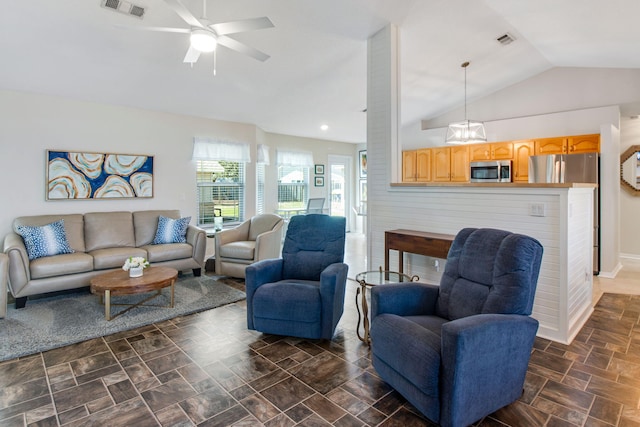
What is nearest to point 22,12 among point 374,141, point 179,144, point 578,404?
point 179,144

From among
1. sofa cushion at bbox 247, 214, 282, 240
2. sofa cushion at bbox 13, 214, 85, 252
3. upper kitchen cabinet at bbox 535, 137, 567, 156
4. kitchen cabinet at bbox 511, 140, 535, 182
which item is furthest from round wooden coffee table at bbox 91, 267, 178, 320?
upper kitchen cabinet at bbox 535, 137, 567, 156

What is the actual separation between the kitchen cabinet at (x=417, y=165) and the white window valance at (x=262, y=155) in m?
3.00

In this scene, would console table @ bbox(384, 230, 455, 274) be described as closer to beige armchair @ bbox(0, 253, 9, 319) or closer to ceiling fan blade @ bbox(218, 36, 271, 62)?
ceiling fan blade @ bbox(218, 36, 271, 62)

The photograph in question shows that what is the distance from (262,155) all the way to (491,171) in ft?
14.1

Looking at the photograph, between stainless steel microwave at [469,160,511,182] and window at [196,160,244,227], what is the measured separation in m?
4.34

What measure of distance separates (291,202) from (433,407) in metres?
6.59

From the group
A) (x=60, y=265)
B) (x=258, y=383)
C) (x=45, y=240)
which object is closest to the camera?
(x=258, y=383)

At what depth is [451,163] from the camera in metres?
6.83

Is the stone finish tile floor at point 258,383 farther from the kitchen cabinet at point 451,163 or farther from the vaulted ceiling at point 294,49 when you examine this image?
the kitchen cabinet at point 451,163

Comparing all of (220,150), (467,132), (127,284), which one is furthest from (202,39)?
(467,132)

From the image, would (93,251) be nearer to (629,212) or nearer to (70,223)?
(70,223)

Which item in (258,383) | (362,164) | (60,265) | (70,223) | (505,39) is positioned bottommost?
(258,383)

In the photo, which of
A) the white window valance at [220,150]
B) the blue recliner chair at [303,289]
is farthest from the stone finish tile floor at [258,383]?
the white window valance at [220,150]

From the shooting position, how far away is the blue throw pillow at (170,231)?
5035 mm
